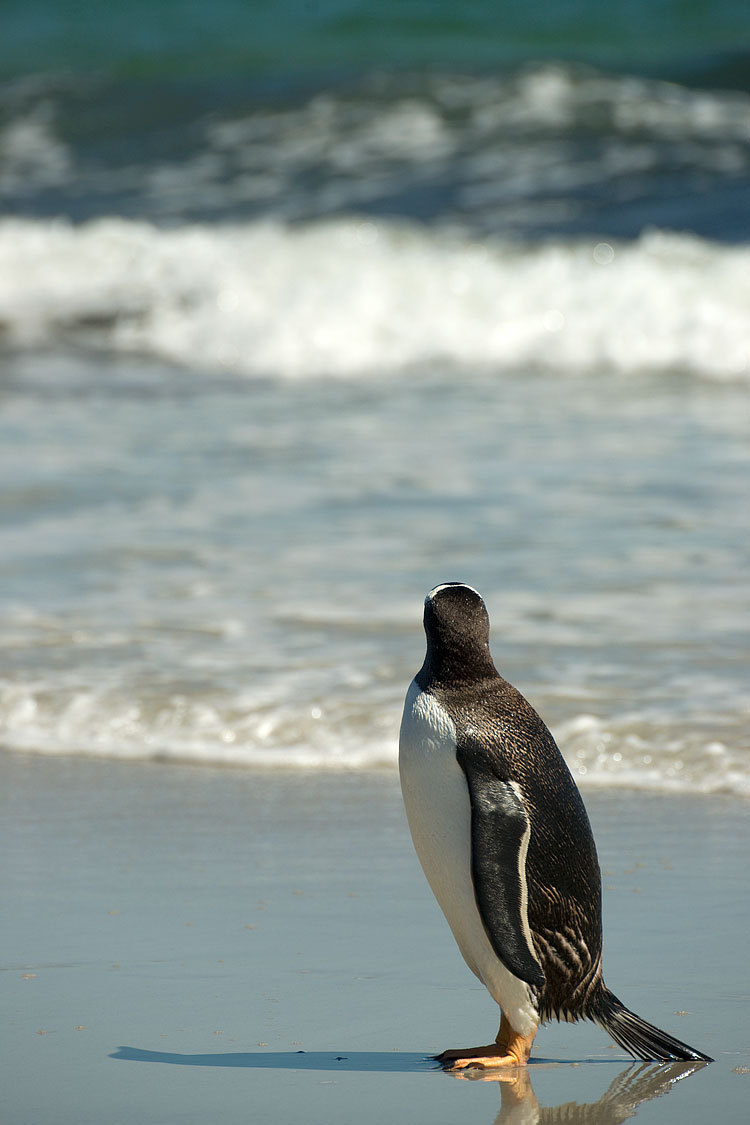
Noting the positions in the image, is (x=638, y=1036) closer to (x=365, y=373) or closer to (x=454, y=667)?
(x=454, y=667)

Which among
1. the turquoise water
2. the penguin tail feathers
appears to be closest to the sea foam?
the turquoise water

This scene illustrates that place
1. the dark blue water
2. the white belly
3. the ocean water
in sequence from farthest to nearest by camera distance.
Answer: the dark blue water < the ocean water < the white belly

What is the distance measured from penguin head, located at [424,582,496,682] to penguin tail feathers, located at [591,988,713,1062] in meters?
0.48

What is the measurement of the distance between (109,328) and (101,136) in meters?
4.25

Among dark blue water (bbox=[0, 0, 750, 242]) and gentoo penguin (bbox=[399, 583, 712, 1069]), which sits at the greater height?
dark blue water (bbox=[0, 0, 750, 242])

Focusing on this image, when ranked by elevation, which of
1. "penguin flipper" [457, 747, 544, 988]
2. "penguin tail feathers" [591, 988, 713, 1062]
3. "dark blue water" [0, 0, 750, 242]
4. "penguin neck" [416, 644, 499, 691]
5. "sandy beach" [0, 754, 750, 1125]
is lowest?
"sandy beach" [0, 754, 750, 1125]

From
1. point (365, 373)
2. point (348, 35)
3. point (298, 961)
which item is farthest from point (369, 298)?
point (298, 961)

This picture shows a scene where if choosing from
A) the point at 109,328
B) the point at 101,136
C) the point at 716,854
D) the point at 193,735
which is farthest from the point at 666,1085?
the point at 101,136

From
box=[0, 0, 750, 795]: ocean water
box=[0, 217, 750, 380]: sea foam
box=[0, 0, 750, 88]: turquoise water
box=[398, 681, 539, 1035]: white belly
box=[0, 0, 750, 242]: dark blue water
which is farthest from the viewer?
box=[0, 0, 750, 88]: turquoise water

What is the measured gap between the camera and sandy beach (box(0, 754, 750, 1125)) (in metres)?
2.10

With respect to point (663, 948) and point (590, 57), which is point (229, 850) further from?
point (590, 57)

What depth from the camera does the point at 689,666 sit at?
420 centimetres

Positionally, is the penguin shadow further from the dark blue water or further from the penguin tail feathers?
the dark blue water

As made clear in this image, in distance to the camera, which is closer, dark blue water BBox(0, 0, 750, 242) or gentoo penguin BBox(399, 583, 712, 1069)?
gentoo penguin BBox(399, 583, 712, 1069)
